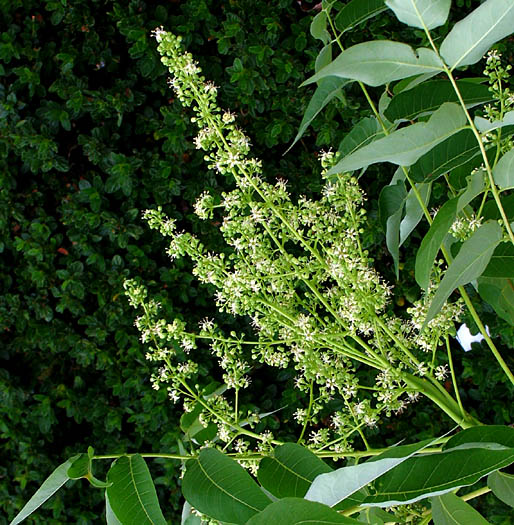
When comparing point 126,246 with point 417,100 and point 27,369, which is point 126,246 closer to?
point 27,369

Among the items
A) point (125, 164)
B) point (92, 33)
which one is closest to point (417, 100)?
point (125, 164)

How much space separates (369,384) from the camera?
1469 mm

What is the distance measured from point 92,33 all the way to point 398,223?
1088 millimetres

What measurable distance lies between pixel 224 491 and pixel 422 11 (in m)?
0.33

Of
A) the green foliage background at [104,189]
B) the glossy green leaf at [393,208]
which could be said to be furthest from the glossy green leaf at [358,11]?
the green foliage background at [104,189]

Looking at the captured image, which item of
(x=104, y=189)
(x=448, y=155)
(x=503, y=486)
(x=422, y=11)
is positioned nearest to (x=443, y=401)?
(x=503, y=486)

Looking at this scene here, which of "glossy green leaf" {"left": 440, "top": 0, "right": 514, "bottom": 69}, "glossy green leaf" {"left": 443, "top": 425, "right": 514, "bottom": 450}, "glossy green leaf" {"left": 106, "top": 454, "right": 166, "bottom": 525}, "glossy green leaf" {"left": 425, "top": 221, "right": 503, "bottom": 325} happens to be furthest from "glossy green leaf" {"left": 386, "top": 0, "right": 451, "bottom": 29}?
"glossy green leaf" {"left": 106, "top": 454, "right": 166, "bottom": 525}

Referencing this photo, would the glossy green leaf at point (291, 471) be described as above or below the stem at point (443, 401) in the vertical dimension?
above

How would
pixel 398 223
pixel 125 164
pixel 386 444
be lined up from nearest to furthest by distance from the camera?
pixel 398 223 → pixel 125 164 → pixel 386 444

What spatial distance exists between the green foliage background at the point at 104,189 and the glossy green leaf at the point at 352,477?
1056 millimetres

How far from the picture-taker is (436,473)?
0.36 meters

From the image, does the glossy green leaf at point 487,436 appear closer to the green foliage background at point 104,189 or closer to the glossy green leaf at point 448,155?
the glossy green leaf at point 448,155

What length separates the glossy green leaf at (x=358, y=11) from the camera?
0.50m

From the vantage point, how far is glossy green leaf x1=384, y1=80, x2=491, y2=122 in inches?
19.1
